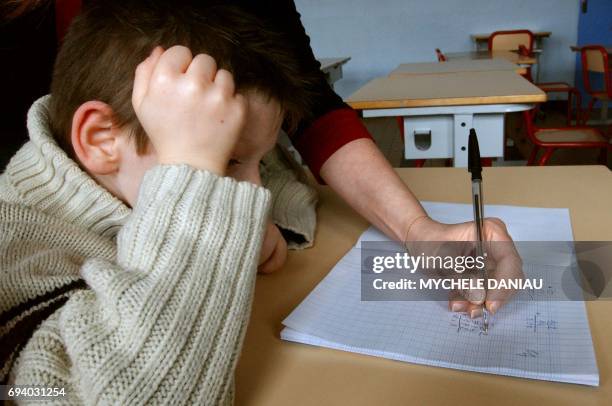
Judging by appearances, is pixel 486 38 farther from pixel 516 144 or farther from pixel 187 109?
pixel 187 109

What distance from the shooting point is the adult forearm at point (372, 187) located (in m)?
0.76

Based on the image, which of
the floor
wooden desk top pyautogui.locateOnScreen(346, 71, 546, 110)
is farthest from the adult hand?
the floor

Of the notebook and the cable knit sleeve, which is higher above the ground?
the cable knit sleeve

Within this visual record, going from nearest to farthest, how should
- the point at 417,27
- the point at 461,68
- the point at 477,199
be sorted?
the point at 477,199, the point at 461,68, the point at 417,27

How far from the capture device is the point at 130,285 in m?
0.44

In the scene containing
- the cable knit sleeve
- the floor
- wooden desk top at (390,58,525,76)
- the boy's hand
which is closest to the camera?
the cable knit sleeve

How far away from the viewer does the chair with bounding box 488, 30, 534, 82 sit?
4859 mm

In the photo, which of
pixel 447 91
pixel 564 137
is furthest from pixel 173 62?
pixel 564 137

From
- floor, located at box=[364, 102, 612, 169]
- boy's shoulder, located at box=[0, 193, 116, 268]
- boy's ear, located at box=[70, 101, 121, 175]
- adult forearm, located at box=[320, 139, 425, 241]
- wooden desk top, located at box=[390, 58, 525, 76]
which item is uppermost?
boy's ear, located at box=[70, 101, 121, 175]

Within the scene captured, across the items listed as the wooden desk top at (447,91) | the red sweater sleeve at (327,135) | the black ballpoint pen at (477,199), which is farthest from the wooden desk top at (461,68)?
the black ballpoint pen at (477,199)

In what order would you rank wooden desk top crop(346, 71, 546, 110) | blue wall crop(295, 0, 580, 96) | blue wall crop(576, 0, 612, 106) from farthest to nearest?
1. blue wall crop(295, 0, 580, 96)
2. blue wall crop(576, 0, 612, 106)
3. wooden desk top crop(346, 71, 546, 110)

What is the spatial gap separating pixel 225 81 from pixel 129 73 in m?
0.13

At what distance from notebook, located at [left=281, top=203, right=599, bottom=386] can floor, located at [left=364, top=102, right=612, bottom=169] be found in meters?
2.25

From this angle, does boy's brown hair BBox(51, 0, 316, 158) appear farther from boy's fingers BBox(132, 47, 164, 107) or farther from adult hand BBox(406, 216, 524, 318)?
adult hand BBox(406, 216, 524, 318)
